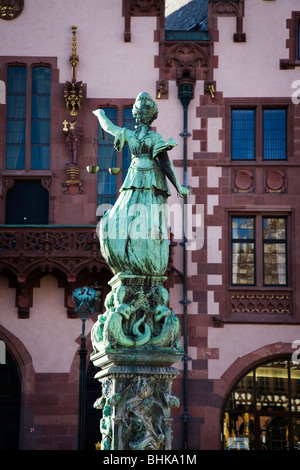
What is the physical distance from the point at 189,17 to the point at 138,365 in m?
25.6

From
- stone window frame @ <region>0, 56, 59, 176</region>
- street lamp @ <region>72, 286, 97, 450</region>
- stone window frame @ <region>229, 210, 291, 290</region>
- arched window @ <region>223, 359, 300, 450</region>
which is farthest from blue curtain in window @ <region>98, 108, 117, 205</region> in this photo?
arched window @ <region>223, 359, 300, 450</region>

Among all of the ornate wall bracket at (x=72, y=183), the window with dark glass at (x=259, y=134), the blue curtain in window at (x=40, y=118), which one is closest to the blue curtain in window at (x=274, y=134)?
the window with dark glass at (x=259, y=134)

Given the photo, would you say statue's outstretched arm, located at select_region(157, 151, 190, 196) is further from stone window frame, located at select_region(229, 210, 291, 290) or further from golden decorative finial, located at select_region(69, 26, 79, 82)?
golden decorative finial, located at select_region(69, 26, 79, 82)

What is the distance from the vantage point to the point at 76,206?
31062 millimetres

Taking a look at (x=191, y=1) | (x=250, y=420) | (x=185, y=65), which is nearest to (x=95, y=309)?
(x=250, y=420)

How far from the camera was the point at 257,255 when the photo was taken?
30.8m

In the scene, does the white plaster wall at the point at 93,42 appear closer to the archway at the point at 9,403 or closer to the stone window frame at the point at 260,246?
the stone window frame at the point at 260,246

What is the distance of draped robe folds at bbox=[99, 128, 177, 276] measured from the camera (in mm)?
13273

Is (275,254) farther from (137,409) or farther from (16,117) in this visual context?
(137,409)

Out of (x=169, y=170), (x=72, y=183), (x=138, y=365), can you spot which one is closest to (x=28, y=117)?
(x=72, y=183)

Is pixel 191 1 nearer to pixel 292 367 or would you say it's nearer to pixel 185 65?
pixel 185 65

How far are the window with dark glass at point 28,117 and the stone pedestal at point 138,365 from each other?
18.3 m

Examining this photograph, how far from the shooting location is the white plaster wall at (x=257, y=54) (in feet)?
104

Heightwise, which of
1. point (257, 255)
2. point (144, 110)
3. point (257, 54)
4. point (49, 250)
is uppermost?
point (257, 54)
